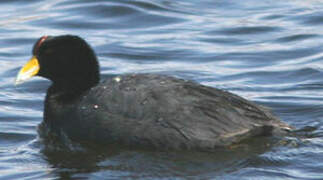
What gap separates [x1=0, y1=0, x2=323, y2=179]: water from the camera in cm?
747

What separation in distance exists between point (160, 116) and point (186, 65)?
13.3 ft

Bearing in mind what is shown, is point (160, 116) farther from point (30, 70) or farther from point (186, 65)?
point (186, 65)

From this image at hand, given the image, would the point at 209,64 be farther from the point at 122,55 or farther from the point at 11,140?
the point at 11,140

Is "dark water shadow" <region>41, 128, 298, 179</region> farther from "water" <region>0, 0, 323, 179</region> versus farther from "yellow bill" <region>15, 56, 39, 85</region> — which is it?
"yellow bill" <region>15, 56, 39, 85</region>

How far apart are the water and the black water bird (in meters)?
0.15

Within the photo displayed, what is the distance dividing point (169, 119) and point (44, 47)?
152 cm

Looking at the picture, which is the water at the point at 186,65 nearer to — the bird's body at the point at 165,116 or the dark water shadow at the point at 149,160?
the dark water shadow at the point at 149,160

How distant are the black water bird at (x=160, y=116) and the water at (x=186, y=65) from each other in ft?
0.48

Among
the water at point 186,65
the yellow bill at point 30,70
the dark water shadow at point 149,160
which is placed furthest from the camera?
the yellow bill at point 30,70

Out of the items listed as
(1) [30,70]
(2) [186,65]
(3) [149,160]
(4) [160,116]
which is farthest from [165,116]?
(2) [186,65]

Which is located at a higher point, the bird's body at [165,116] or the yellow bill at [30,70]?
the yellow bill at [30,70]

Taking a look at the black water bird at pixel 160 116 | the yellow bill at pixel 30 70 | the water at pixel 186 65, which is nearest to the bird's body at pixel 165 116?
the black water bird at pixel 160 116

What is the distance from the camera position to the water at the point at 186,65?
7.47m

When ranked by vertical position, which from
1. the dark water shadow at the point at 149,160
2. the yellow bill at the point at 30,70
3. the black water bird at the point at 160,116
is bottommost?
the dark water shadow at the point at 149,160
